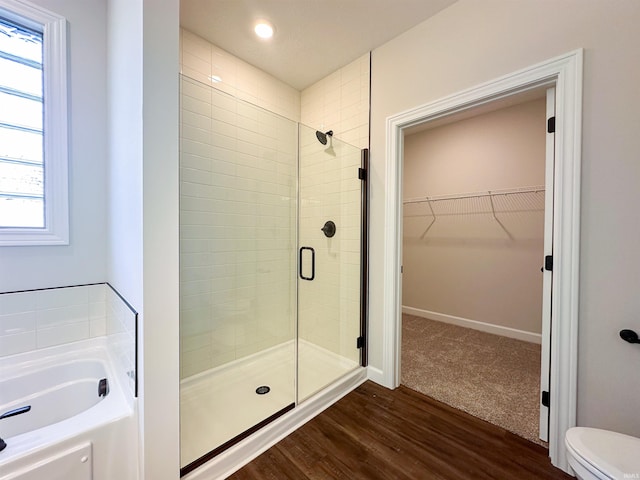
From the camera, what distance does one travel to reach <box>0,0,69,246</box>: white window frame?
1.65 meters

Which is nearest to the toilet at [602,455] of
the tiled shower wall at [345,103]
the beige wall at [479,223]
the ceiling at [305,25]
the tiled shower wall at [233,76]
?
the tiled shower wall at [345,103]

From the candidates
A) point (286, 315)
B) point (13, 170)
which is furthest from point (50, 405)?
point (286, 315)

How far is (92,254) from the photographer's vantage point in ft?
6.00

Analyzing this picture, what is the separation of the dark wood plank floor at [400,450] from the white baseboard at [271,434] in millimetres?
41

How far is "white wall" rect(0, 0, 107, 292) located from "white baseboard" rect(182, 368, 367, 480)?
4.60ft

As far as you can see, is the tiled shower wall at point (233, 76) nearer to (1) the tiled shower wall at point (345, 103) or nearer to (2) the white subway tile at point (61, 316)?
(1) the tiled shower wall at point (345, 103)

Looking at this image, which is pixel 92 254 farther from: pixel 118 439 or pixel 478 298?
pixel 478 298

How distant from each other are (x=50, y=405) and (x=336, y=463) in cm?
163

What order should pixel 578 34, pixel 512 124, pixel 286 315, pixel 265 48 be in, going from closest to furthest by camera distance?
pixel 578 34 < pixel 265 48 < pixel 286 315 < pixel 512 124

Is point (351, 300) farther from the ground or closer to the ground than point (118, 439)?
farther from the ground

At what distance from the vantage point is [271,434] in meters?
1.60

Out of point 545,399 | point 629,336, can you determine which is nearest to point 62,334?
point 545,399

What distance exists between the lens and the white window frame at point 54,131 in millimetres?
1649

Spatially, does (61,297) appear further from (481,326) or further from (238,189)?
(481,326)
